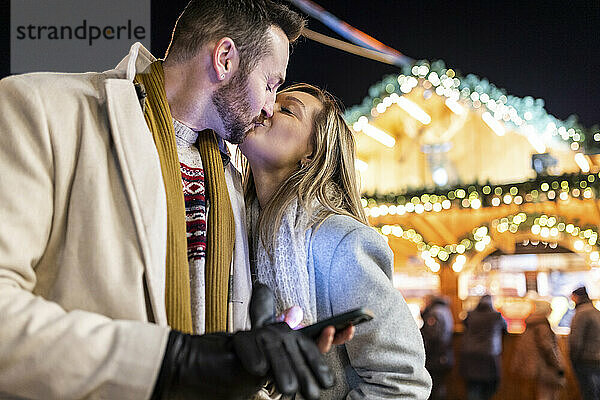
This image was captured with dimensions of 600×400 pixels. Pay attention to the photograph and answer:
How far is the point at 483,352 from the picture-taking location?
6.18 meters

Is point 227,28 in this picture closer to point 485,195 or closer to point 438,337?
point 438,337

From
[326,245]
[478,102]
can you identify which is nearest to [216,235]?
[326,245]

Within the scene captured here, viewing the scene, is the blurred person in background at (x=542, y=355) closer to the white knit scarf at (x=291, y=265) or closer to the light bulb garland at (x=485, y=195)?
the light bulb garland at (x=485, y=195)

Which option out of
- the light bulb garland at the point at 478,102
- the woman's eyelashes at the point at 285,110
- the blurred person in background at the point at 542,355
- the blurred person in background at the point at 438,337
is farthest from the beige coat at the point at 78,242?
the light bulb garland at the point at 478,102

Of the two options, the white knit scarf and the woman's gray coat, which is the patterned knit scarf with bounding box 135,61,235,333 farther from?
the woman's gray coat

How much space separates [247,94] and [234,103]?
0.15 feet

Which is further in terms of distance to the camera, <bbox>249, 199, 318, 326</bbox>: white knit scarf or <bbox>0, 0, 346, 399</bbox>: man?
<bbox>249, 199, 318, 326</bbox>: white knit scarf

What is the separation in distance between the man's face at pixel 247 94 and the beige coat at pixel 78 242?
414mm

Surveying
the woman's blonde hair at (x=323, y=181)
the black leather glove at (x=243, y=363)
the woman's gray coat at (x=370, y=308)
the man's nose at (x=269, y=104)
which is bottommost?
the woman's gray coat at (x=370, y=308)

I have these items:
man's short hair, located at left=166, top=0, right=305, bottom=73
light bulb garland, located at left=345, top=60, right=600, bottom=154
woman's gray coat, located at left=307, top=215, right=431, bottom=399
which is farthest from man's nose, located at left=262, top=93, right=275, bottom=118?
light bulb garland, located at left=345, top=60, right=600, bottom=154

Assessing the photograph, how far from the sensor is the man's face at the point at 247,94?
1.90 metres

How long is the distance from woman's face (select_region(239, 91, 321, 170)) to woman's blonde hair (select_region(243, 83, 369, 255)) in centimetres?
3

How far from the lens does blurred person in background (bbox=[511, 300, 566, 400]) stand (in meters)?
6.09

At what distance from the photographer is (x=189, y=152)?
6.22 ft
